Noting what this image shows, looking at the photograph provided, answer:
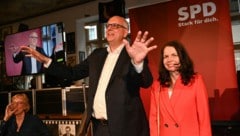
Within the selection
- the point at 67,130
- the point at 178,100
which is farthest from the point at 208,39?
the point at 67,130

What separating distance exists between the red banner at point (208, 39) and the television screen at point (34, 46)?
1063mm

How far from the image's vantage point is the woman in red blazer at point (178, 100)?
6.35ft

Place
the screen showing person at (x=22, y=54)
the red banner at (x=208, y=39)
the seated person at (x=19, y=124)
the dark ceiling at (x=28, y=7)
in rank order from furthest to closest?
1. the dark ceiling at (x=28, y=7)
2. the screen showing person at (x=22, y=54)
3. the seated person at (x=19, y=124)
4. the red banner at (x=208, y=39)

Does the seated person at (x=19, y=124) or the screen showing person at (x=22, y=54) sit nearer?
the seated person at (x=19, y=124)

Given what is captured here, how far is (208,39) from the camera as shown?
3113 mm

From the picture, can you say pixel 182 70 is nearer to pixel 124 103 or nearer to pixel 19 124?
pixel 124 103

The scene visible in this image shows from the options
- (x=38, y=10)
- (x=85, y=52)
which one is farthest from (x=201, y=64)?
→ (x=38, y=10)

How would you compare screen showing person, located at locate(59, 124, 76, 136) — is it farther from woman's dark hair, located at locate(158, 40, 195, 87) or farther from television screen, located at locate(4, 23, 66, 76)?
woman's dark hair, located at locate(158, 40, 195, 87)

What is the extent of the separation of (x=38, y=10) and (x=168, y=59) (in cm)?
418

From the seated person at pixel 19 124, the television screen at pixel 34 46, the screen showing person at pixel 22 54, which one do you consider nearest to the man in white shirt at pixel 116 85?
the seated person at pixel 19 124

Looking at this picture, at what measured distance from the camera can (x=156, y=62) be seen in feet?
11.5

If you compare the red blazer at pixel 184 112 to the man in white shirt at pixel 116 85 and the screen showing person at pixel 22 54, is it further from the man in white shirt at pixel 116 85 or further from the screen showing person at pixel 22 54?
the screen showing person at pixel 22 54

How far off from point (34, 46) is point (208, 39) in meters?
2.13

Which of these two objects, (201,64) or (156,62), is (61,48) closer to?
(156,62)
